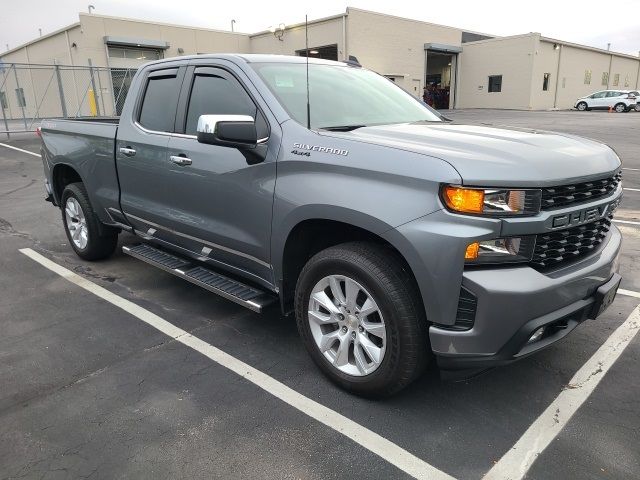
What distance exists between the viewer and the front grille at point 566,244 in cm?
250

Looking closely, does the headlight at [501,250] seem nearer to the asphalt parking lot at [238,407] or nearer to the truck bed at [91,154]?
the asphalt parking lot at [238,407]

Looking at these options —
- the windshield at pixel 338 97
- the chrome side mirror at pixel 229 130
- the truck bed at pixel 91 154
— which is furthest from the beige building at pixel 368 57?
the chrome side mirror at pixel 229 130

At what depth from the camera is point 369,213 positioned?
262 cm

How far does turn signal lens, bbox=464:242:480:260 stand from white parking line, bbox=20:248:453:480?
1.02 metres

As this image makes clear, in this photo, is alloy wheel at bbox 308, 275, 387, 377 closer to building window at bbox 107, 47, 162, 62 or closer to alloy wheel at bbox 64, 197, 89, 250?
alloy wheel at bbox 64, 197, 89, 250

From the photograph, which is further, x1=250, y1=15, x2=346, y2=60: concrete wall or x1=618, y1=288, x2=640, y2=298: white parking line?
x1=250, y1=15, x2=346, y2=60: concrete wall

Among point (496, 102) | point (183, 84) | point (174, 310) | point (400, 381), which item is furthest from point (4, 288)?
point (496, 102)

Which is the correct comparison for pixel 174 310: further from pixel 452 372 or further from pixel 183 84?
pixel 452 372

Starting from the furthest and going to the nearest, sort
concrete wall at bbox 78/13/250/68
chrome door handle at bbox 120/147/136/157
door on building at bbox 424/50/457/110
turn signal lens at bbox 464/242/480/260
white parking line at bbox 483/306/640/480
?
door on building at bbox 424/50/457/110 → concrete wall at bbox 78/13/250/68 → chrome door handle at bbox 120/147/136/157 → white parking line at bbox 483/306/640/480 → turn signal lens at bbox 464/242/480/260

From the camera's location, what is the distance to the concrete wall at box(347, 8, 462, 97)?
103 ft

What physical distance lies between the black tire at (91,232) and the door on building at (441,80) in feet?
120

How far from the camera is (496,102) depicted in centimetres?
3991

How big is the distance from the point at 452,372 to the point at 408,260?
615mm

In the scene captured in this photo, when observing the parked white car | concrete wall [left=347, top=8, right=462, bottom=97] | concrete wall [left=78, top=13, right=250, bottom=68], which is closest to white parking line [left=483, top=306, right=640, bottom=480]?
concrete wall [left=347, top=8, right=462, bottom=97]
